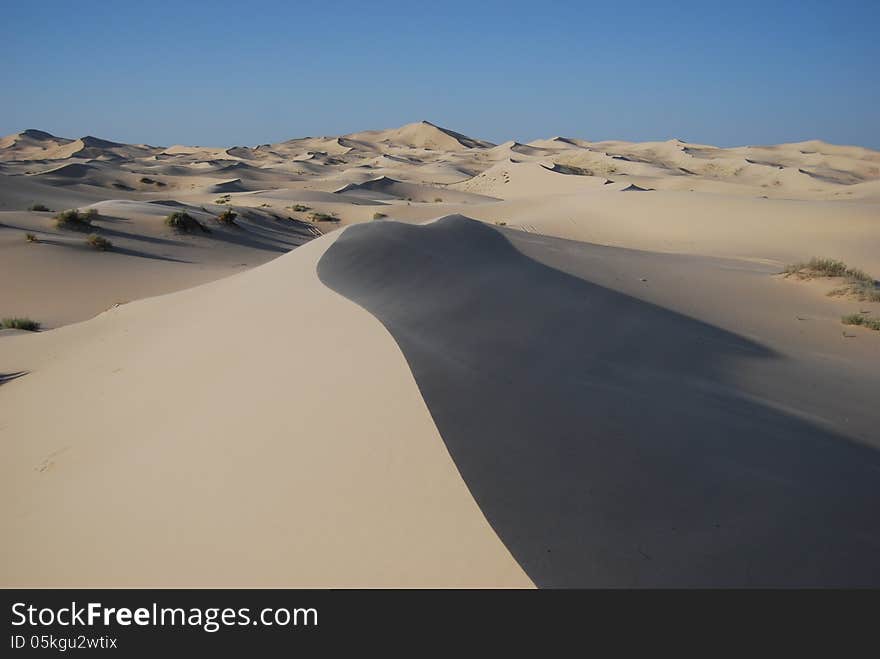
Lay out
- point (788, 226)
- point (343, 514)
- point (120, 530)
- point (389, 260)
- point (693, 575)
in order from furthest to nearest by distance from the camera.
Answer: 1. point (788, 226)
2. point (389, 260)
3. point (120, 530)
4. point (343, 514)
5. point (693, 575)

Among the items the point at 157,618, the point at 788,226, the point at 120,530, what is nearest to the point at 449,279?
the point at 120,530

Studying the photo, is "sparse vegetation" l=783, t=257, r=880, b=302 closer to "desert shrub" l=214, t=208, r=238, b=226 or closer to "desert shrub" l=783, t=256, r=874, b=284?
"desert shrub" l=783, t=256, r=874, b=284

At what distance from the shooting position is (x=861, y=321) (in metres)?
7.35

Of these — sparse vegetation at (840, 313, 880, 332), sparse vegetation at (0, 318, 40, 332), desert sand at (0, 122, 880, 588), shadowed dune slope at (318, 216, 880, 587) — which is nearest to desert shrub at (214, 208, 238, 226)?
desert sand at (0, 122, 880, 588)

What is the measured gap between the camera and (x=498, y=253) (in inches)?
342

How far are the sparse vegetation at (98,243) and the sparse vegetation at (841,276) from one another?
13309mm

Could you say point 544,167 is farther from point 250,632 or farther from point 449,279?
point 250,632

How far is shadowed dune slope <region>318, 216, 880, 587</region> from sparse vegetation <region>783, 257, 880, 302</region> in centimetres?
450

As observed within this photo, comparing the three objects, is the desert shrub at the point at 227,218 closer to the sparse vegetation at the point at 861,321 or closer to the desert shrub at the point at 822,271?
the desert shrub at the point at 822,271

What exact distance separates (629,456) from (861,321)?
20.1 feet

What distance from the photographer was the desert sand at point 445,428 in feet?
7.44

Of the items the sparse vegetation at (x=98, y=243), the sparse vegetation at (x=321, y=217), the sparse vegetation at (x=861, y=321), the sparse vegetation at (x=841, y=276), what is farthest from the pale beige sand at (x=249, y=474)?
the sparse vegetation at (x=321, y=217)

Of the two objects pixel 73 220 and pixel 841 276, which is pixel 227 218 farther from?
pixel 841 276

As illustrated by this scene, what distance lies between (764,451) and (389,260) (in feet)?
14.9
